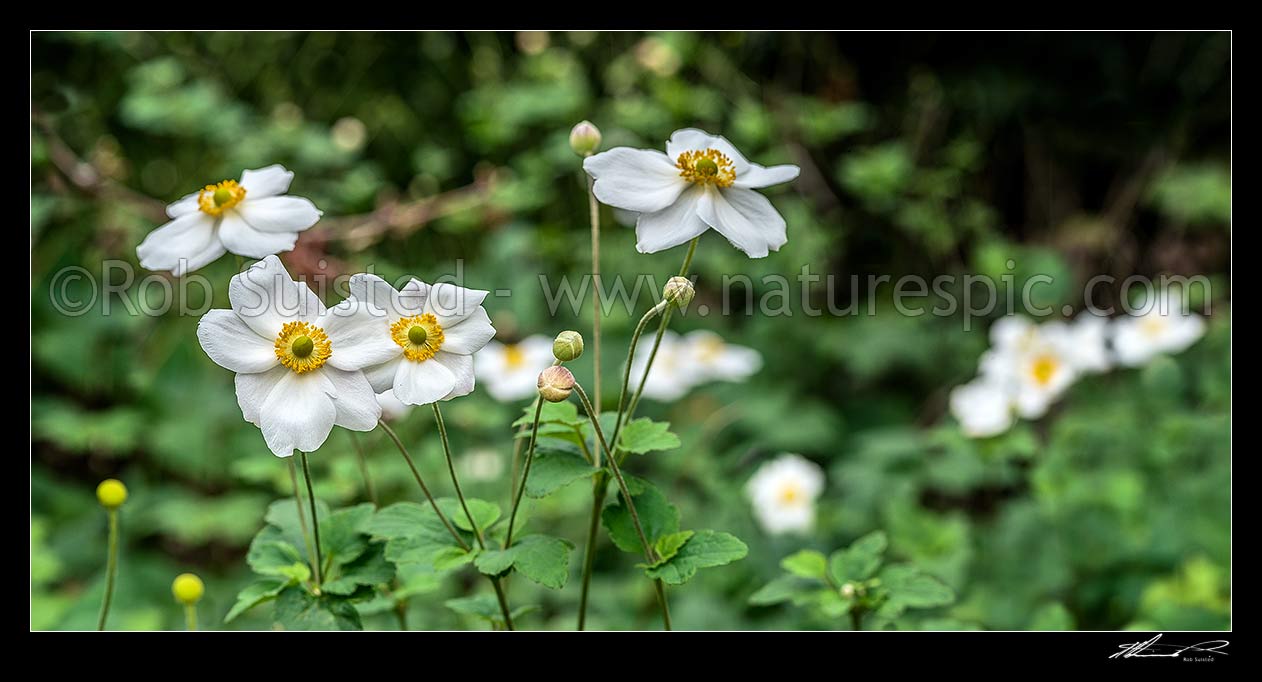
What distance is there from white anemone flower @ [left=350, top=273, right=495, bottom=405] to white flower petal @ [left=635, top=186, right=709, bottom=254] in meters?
0.15

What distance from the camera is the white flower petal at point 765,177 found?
3.13 ft

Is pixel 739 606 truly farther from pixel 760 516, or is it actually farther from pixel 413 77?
pixel 413 77

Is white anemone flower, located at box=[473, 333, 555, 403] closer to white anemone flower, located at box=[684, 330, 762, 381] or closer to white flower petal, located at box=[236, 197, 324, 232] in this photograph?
white anemone flower, located at box=[684, 330, 762, 381]

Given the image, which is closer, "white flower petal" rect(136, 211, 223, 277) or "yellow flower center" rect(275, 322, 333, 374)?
"yellow flower center" rect(275, 322, 333, 374)

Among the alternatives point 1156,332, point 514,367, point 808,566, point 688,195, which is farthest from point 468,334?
point 1156,332

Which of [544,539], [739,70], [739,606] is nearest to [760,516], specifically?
[739,606]

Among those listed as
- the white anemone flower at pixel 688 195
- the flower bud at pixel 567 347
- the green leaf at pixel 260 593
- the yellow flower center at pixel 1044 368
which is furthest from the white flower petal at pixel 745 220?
the yellow flower center at pixel 1044 368

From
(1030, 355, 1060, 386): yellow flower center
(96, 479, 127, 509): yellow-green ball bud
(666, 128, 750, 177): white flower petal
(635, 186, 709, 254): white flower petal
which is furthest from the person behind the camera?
(1030, 355, 1060, 386): yellow flower center

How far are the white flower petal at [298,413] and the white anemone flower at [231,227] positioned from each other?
0.17m

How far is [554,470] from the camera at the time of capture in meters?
0.88

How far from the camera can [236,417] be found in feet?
7.26

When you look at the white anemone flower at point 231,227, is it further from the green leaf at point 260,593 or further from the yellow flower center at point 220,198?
the green leaf at point 260,593

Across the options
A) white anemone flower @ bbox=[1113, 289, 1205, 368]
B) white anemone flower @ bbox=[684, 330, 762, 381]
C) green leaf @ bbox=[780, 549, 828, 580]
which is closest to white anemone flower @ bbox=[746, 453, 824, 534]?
white anemone flower @ bbox=[684, 330, 762, 381]

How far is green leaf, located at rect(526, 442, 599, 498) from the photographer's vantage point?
2.79 ft
